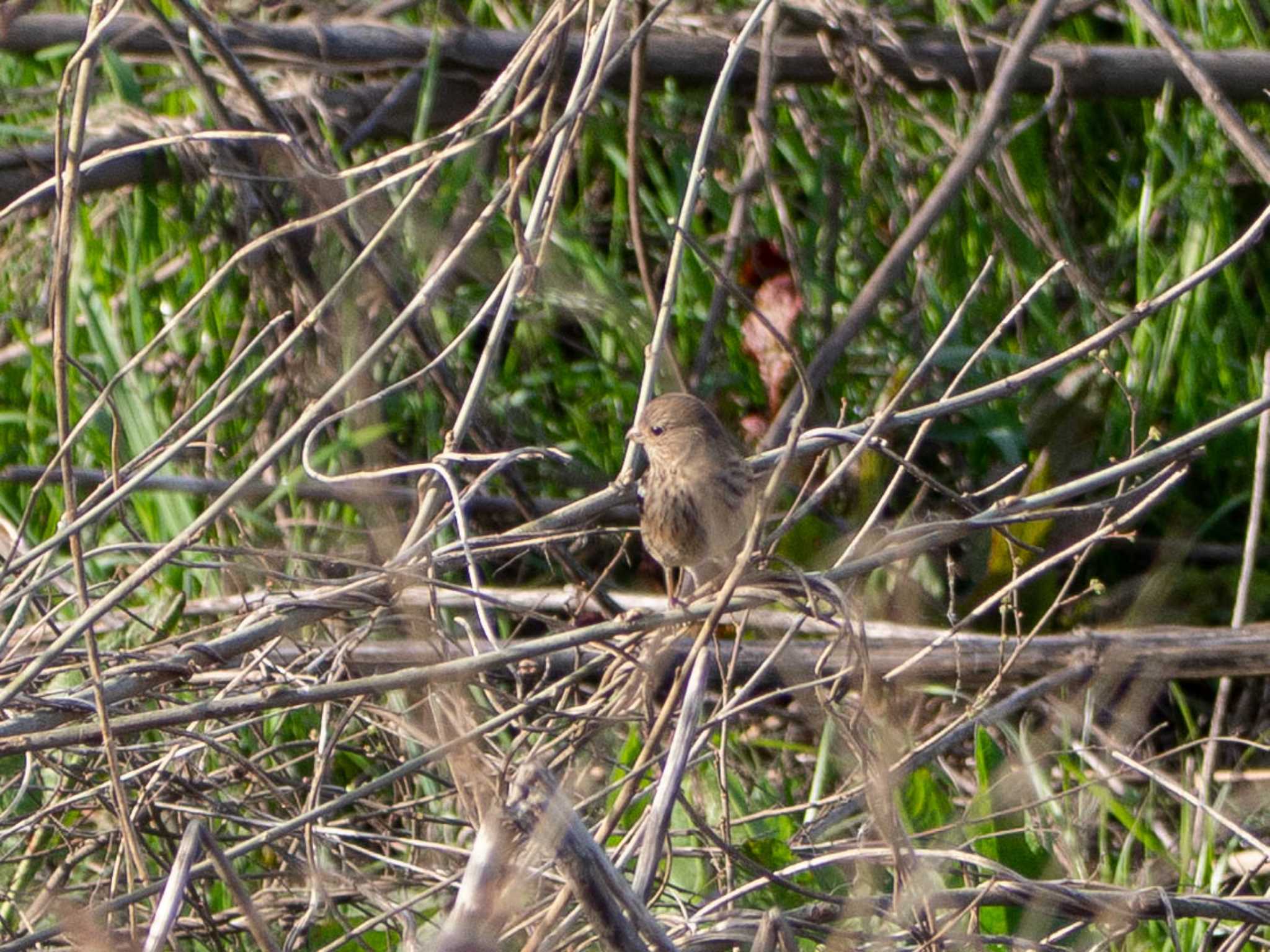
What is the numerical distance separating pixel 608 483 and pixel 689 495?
2.96ft

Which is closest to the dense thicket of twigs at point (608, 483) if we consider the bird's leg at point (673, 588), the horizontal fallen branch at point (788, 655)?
the horizontal fallen branch at point (788, 655)

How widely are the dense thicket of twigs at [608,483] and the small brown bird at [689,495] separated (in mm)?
149

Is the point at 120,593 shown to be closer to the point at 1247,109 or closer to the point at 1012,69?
the point at 1012,69

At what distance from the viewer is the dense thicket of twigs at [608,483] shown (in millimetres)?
2537

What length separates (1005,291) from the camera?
5020 millimetres

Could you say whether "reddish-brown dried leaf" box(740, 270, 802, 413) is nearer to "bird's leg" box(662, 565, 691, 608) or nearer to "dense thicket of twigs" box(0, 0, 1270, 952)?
"dense thicket of twigs" box(0, 0, 1270, 952)

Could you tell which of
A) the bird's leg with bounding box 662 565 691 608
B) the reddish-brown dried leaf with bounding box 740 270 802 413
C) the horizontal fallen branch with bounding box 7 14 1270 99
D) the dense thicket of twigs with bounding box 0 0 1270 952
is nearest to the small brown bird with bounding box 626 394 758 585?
the bird's leg with bounding box 662 565 691 608

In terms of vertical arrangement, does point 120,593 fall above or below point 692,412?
above

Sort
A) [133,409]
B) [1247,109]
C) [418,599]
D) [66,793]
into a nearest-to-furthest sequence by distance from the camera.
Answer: [66,793] → [418,599] → [133,409] → [1247,109]

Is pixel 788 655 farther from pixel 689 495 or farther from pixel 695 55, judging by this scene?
pixel 695 55

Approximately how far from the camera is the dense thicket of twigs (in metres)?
2.54

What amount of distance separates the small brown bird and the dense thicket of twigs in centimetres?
15

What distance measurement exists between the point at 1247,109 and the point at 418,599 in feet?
10.1

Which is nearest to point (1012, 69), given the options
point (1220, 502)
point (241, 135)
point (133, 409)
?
point (1220, 502)
